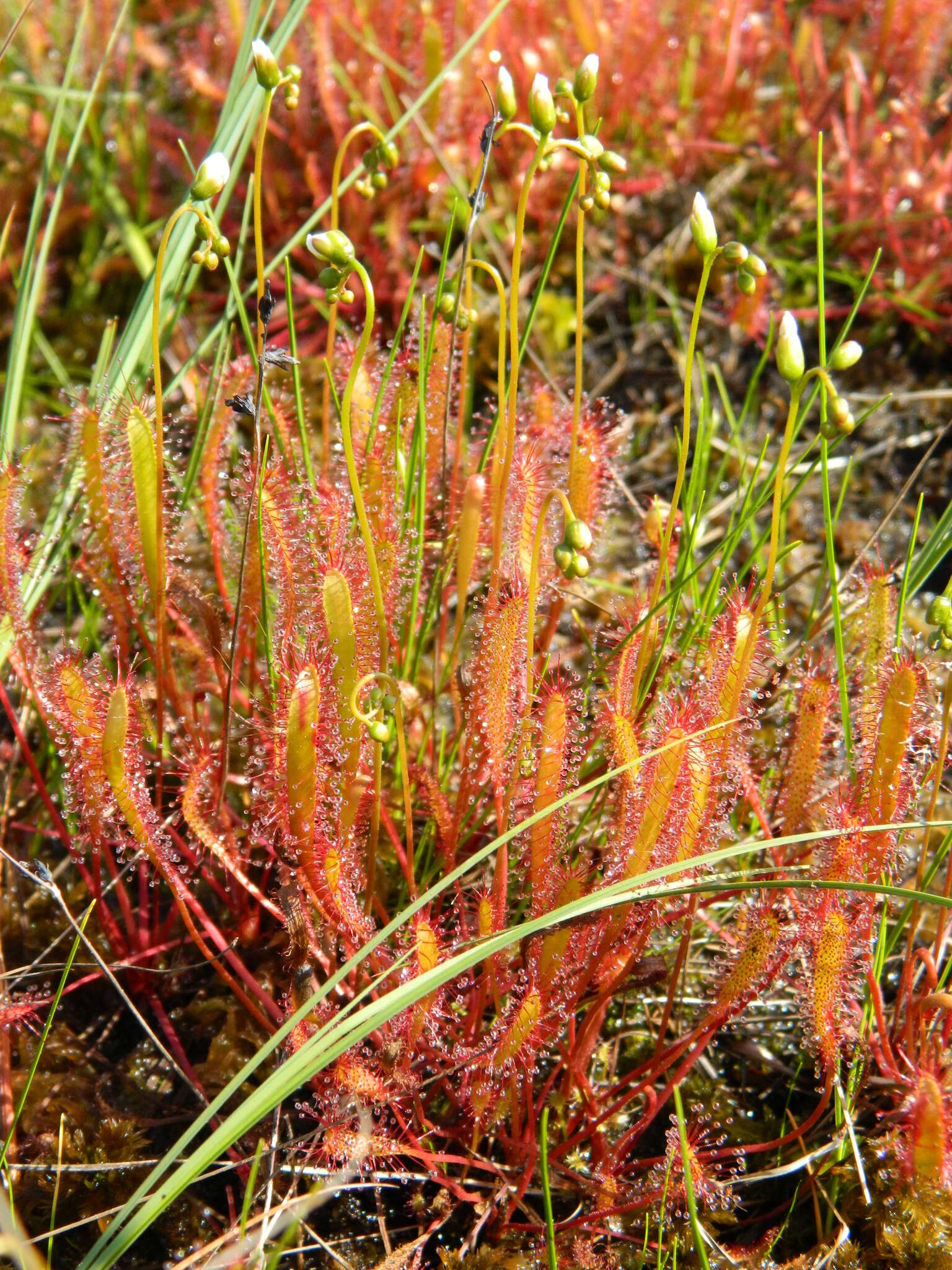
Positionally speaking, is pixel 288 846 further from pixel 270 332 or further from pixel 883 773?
pixel 270 332

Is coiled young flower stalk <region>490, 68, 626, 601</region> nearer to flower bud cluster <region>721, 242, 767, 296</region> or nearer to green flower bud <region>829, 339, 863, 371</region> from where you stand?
flower bud cluster <region>721, 242, 767, 296</region>

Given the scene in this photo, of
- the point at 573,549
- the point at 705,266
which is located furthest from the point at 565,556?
the point at 705,266

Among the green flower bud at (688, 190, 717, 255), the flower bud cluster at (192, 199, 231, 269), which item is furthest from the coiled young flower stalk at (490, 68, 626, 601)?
the flower bud cluster at (192, 199, 231, 269)

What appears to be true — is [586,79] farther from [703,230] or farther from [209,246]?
[209,246]

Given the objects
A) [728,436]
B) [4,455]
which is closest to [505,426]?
[4,455]

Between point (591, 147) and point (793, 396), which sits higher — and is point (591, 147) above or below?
above

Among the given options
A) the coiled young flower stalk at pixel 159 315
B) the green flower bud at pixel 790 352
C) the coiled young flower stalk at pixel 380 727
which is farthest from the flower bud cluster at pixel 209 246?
the green flower bud at pixel 790 352
